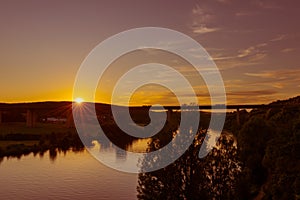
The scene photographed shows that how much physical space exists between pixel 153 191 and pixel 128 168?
92.9 ft

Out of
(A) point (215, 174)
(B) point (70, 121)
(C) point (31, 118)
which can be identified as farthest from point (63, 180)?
(B) point (70, 121)

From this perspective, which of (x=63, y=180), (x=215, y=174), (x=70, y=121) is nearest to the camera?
(x=215, y=174)

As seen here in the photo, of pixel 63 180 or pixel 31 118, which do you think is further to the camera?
pixel 31 118

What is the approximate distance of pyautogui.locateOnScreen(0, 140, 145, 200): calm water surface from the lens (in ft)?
118

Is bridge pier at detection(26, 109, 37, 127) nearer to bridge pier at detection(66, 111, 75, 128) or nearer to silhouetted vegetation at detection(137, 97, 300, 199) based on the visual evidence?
bridge pier at detection(66, 111, 75, 128)

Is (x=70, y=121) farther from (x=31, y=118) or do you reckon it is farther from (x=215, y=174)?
(x=215, y=174)

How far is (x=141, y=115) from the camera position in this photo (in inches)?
3487

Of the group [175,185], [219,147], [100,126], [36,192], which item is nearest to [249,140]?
[219,147]

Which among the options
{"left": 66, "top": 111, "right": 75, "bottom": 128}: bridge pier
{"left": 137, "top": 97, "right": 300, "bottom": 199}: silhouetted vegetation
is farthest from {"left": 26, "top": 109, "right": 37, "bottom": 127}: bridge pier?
{"left": 137, "top": 97, "right": 300, "bottom": 199}: silhouetted vegetation

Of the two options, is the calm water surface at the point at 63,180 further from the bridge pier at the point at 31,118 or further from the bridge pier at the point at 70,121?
the bridge pier at the point at 70,121

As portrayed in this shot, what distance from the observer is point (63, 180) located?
42375 mm

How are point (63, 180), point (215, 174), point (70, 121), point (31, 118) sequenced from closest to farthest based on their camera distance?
point (215, 174) < point (63, 180) < point (31, 118) < point (70, 121)

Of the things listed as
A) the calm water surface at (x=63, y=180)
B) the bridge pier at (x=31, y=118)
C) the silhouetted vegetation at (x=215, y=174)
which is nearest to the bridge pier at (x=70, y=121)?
the bridge pier at (x=31, y=118)

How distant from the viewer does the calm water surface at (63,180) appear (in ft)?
118
